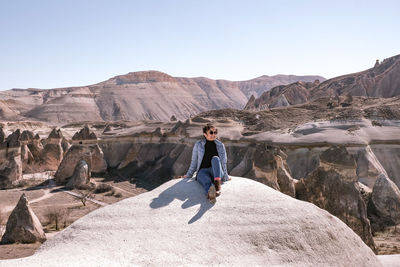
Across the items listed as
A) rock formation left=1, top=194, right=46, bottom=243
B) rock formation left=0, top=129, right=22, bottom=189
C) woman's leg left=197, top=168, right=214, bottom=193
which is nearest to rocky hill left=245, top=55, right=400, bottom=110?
rock formation left=0, top=129, right=22, bottom=189

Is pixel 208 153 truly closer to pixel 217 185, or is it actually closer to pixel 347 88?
pixel 217 185

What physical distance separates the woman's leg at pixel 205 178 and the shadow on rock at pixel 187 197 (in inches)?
3.7

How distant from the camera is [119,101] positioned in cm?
10169

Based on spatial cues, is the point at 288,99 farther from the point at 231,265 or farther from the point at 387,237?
the point at 231,265

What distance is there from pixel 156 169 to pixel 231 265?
92.9 feet

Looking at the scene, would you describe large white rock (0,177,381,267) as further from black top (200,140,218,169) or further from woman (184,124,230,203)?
black top (200,140,218,169)

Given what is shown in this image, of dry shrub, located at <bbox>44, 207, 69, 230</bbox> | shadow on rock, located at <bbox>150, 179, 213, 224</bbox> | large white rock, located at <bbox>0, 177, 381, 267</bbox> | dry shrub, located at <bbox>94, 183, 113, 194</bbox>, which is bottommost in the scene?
dry shrub, located at <bbox>94, 183, 113, 194</bbox>

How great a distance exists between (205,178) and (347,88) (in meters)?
66.9

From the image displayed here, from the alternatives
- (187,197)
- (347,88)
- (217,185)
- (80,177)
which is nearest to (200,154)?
(217,185)

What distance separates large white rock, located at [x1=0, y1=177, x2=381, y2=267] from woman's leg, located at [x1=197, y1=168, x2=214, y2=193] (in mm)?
125

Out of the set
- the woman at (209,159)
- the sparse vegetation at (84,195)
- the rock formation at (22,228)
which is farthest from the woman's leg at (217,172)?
the sparse vegetation at (84,195)

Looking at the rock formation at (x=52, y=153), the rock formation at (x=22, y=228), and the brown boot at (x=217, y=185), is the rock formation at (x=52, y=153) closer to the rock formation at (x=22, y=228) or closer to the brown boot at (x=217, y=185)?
the rock formation at (x=22, y=228)

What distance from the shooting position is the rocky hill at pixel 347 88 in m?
61.4

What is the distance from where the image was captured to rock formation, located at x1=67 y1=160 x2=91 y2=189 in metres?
24.8
